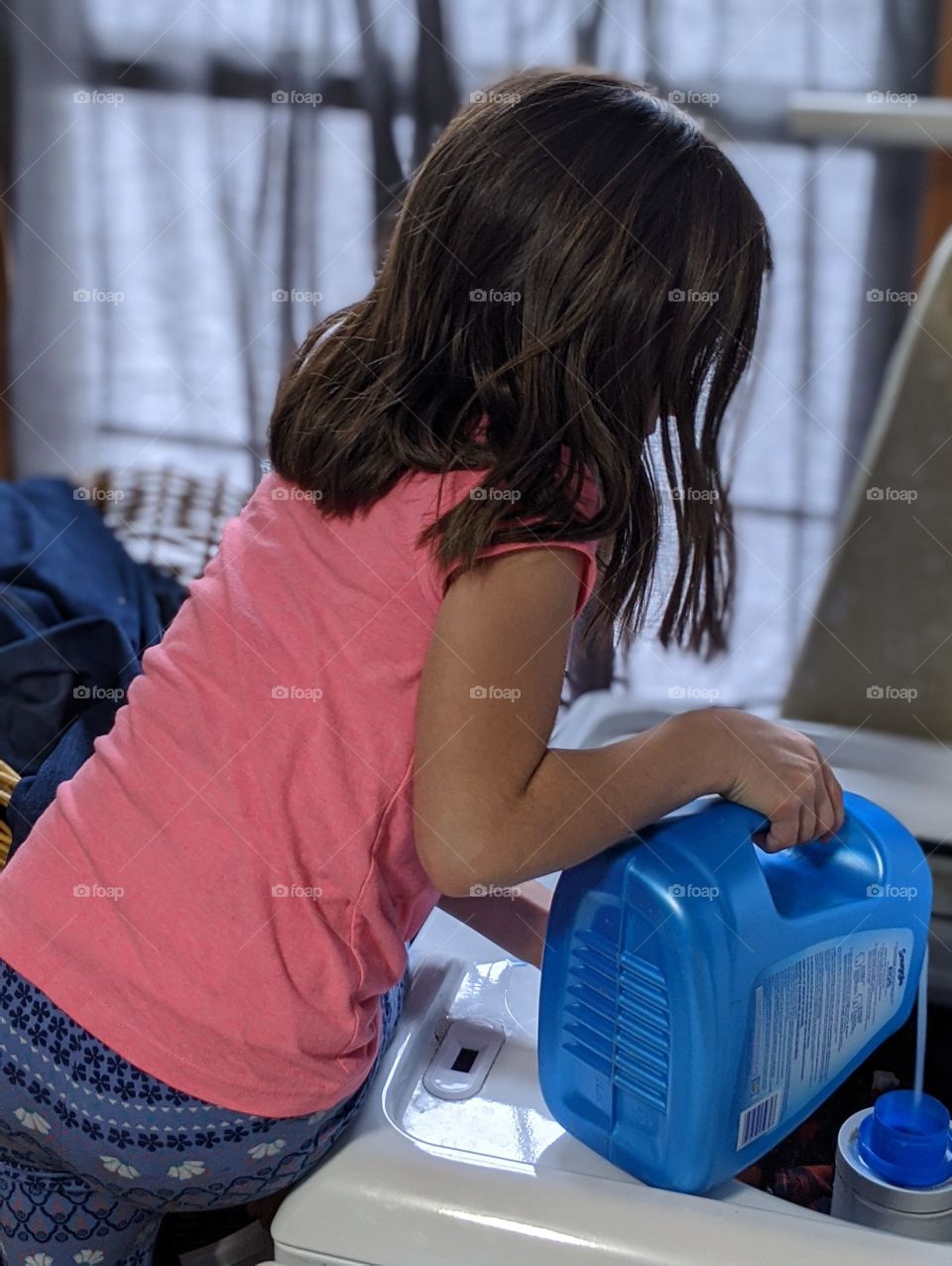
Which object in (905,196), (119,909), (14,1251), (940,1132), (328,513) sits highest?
(905,196)

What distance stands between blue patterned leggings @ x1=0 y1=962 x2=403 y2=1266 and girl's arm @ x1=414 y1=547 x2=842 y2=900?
17cm

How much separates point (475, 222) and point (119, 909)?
1.31 feet

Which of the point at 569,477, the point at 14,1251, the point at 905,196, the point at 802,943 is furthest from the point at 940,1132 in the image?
the point at 905,196

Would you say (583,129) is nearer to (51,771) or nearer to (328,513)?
(328,513)

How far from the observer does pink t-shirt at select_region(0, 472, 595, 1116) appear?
703 mm

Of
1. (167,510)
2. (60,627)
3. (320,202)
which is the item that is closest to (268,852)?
(60,627)

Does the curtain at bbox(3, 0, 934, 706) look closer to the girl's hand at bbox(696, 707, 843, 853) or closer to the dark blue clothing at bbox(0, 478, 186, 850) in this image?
the dark blue clothing at bbox(0, 478, 186, 850)

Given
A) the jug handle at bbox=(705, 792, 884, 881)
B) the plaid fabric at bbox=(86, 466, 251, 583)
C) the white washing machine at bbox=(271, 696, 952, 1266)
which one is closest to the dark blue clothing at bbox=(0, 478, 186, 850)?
the plaid fabric at bbox=(86, 466, 251, 583)

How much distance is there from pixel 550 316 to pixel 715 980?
34 cm

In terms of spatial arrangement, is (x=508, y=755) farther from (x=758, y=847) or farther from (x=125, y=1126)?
(x=125, y=1126)

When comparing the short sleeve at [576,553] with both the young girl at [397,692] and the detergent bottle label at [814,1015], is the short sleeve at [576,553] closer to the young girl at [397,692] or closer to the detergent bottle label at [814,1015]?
the young girl at [397,692]

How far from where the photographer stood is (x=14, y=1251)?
78 cm

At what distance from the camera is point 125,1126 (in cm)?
71

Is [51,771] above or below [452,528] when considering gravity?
below
